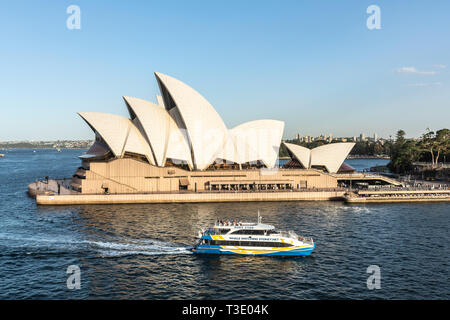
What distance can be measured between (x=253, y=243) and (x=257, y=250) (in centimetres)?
80

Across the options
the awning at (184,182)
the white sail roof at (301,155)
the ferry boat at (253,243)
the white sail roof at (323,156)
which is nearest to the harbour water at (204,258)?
the ferry boat at (253,243)

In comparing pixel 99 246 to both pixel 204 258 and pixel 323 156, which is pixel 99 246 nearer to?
pixel 204 258

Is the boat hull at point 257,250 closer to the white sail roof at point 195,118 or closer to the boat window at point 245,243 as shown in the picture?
the boat window at point 245,243

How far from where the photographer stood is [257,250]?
1254 inches

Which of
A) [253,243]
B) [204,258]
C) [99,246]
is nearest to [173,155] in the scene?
[99,246]

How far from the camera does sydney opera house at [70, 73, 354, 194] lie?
2388 inches

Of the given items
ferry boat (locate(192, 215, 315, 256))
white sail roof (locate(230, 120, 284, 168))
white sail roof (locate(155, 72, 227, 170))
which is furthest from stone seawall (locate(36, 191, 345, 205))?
ferry boat (locate(192, 215, 315, 256))

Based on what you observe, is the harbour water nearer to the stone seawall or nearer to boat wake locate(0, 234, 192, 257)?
boat wake locate(0, 234, 192, 257)

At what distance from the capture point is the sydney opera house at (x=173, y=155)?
6066 cm

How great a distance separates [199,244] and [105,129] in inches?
1553

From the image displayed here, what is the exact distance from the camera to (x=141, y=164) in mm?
60938

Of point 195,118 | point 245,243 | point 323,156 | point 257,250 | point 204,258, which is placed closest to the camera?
point 204,258
